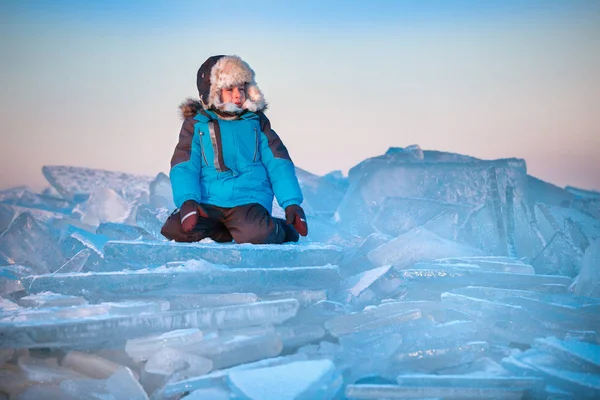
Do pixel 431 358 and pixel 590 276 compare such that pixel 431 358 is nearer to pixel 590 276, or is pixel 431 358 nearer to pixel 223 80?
pixel 590 276

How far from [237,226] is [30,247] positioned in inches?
85.0

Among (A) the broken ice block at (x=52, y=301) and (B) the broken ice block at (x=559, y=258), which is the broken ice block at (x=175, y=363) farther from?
(B) the broken ice block at (x=559, y=258)

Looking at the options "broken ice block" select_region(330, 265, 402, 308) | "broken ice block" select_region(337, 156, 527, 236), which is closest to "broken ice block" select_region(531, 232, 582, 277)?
"broken ice block" select_region(337, 156, 527, 236)

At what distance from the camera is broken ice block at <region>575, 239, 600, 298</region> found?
2.94 metres

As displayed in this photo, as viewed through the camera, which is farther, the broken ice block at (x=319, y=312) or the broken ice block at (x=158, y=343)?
the broken ice block at (x=319, y=312)

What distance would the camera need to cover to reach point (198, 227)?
3479mm

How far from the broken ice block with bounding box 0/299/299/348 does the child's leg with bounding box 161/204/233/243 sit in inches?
46.9

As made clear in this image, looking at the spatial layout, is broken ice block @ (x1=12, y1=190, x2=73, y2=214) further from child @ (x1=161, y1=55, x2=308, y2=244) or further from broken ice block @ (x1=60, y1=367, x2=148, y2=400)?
broken ice block @ (x1=60, y1=367, x2=148, y2=400)

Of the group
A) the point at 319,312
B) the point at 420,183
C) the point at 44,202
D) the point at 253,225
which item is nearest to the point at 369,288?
the point at 319,312

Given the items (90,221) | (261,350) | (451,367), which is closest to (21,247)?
(90,221)

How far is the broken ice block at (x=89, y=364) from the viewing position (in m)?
2.08

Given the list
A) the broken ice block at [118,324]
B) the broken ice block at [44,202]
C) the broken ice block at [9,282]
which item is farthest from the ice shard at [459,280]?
the broken ice block at [44,202]

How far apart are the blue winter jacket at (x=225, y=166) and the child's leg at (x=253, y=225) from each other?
0.29 feet

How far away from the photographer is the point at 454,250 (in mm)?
3980
